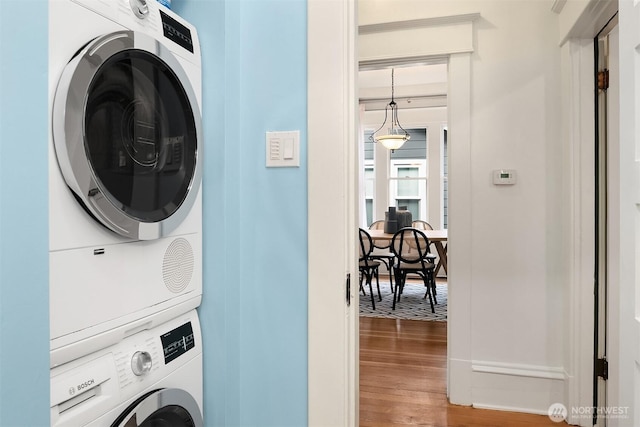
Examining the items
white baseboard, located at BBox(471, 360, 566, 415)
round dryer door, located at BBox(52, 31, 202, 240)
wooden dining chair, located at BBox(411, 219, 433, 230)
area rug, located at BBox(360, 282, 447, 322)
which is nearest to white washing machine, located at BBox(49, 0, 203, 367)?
round dryer door, located at BBox(52, 31, 202, 240)

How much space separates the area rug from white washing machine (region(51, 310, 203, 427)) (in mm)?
3227

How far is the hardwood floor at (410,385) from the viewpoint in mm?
2230

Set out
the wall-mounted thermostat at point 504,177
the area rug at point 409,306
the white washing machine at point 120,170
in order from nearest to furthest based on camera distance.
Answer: the white washing machine at point 120,170
the wall-mounted thermostat at point 504,177
the area rug at point 409,306

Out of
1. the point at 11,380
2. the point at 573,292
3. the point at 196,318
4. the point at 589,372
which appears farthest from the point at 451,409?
the point at 11,380

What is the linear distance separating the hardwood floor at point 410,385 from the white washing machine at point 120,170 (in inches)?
A: 62.5

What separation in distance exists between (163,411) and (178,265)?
1.31 feet

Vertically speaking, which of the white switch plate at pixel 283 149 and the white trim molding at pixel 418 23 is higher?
the white trim molding at pixel 418 23

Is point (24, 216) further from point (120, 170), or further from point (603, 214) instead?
point (603, 214)

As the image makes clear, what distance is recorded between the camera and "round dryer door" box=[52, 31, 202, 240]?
829 mm

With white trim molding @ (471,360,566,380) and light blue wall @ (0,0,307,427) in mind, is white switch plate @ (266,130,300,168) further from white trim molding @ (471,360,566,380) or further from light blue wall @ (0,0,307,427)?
white trim molding @ (471,360,566,380)

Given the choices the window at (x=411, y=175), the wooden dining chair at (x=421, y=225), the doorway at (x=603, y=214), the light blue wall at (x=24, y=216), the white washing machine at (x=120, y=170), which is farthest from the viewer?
the window at (x=411, y=175)

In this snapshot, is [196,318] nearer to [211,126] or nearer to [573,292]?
[211,126]

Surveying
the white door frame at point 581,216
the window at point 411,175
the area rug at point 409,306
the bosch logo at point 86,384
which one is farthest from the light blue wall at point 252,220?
the window at point 411,175

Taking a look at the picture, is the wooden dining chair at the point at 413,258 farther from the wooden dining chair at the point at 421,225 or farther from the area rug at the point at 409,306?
the wooden dining chair at the point at 421,225
